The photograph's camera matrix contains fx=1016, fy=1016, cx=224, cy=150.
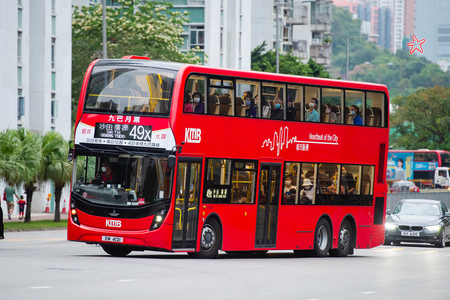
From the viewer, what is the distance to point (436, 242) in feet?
106

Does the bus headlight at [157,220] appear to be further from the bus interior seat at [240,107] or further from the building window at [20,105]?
the building window at [20,105]

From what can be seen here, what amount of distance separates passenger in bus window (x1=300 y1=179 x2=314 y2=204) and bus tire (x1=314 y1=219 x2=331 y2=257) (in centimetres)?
80

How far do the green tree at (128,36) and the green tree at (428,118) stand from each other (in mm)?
43174

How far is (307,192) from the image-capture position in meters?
24.5

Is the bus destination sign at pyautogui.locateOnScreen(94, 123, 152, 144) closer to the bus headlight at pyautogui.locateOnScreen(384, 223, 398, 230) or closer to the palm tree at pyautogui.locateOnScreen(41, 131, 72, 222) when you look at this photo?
the bus headlight at pyautogui.locateOnScreen(384, 223, 398, 230)

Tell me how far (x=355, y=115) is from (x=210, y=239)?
19.5 ft

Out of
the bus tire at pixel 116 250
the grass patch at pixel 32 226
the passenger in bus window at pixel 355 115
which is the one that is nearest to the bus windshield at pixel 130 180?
the bus tire at pixel 116 250

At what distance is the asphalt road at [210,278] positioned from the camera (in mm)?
14336

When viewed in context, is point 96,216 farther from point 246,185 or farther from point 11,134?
point 11,134

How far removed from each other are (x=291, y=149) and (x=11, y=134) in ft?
73.4

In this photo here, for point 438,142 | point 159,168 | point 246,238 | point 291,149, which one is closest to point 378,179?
point 291,149

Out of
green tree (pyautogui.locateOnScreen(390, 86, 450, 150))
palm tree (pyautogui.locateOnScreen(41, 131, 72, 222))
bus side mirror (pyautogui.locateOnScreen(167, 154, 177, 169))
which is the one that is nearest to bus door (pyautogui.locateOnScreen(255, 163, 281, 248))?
bus side mirror (pyautogui.locateOnScreen(167, 154, 177, 169))

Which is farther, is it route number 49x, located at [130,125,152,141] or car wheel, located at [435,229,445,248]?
car wheel, located at [435,229,445,248]

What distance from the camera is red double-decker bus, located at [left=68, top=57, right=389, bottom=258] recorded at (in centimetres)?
2072
